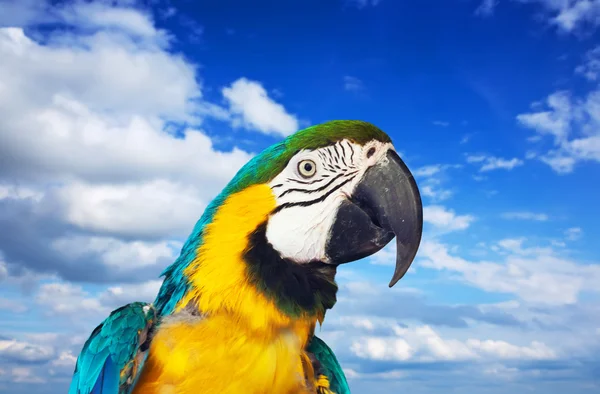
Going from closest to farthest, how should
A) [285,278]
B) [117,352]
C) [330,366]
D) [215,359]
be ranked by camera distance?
1. [215,359]
2. [117,352]
3. [285,278]
4. [330,366]

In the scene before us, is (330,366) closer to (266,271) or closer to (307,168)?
(266,271)

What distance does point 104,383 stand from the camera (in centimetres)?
361

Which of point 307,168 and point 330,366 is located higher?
point 307,168

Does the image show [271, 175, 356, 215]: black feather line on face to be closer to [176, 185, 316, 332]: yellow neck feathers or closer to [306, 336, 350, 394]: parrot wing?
[176, 185, 316, 332]: yellow neck feathers

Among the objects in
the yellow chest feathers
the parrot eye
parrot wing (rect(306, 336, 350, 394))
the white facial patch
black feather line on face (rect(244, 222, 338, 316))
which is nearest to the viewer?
the yellow chest feathers

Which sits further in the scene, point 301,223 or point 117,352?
point 301,223

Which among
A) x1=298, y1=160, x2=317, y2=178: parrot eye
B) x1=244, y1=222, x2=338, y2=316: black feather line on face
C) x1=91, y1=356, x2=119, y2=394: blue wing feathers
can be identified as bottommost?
x1=91, y1=356, x2=119, y2=394: blue wing feathers

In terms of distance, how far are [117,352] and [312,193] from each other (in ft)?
5.67

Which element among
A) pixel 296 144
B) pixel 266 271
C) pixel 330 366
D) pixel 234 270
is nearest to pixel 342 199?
pixel 296 144

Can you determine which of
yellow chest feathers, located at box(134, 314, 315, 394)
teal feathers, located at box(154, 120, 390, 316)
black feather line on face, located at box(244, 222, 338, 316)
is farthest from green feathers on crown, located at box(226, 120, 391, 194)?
yellow chest feathers, located at box(134, 314, 315, 394)

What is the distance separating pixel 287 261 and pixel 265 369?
2.43 ft

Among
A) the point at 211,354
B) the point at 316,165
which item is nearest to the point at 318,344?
the point at 211,354

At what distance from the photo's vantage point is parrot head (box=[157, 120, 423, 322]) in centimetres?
370

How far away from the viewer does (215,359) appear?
355 centimetres
